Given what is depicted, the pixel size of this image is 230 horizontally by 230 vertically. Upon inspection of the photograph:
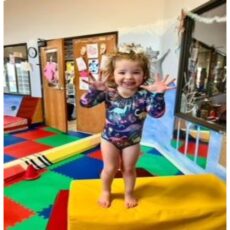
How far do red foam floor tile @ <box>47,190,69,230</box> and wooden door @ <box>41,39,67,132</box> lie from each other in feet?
8.83

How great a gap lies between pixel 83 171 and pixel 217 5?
1998 millimetres

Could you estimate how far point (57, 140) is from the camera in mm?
3951

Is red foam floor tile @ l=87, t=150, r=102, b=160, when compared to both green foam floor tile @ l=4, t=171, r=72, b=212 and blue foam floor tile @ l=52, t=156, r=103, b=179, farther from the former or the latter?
green foam floor tile @ l=4, t=171, r=72, b=212

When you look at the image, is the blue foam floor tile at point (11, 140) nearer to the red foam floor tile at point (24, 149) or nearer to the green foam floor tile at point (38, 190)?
the red foam floor tile at point (24, 149)

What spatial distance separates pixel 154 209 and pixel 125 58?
2.69 ft

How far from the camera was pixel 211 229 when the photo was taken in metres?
1.42

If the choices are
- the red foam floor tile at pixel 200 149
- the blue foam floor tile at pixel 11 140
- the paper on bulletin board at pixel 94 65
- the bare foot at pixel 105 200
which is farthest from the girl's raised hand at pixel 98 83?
the blue foam floor tile at pixel 11 140

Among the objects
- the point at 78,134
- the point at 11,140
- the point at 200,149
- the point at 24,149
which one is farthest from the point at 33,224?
the point at 78,134

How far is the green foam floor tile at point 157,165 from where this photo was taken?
8.89 ft

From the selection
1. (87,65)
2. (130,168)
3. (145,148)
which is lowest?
(145,148)

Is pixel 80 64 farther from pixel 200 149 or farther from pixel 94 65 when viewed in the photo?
pixel 200 149

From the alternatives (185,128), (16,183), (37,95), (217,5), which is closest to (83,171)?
(16,183)

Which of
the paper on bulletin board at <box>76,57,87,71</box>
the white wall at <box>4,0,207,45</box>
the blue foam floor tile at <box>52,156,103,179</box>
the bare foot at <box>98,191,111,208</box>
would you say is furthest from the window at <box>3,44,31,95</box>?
the bare foot at <box>98,191,111,208</box>

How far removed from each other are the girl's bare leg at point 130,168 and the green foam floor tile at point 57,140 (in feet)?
8.03
